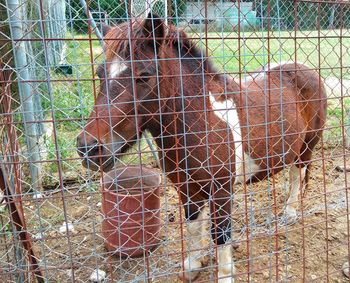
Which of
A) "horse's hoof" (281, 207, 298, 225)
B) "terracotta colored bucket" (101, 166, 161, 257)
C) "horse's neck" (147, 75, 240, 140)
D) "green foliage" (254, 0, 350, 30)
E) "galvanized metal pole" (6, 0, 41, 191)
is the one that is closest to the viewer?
"green foliage" (254, 0, 350, 30)

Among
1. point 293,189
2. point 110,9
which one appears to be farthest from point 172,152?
point 110,9

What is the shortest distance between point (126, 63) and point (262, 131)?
1.41 meters

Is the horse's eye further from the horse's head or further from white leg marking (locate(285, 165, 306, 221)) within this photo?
white leg marking (locate(285, 165, 306, 221))

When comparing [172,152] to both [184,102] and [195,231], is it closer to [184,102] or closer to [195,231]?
[184,102]

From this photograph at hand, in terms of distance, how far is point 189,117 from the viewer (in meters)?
2.68

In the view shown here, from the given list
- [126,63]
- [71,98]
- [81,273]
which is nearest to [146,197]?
[81,273]

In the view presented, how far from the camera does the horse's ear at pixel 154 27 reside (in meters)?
2.04

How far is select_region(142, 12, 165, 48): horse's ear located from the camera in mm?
2038

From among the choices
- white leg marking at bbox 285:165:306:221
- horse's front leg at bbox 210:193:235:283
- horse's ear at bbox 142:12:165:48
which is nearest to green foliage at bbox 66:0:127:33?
horse's ear at bbox 142:12:165:48

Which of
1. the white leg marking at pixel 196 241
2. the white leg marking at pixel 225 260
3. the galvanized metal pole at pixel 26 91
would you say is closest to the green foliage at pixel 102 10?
the galvanized metal pole at pixel 26 91

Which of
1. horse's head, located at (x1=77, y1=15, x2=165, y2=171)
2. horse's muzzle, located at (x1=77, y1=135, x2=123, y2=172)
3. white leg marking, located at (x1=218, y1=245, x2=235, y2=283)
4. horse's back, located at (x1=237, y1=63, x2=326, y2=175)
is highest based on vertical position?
horse's head, located at (x1=77, y1=15, x2=165, y2=171)

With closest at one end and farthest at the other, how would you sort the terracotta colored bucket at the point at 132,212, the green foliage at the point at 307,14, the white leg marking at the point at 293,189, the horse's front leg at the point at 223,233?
the green foliage at the point at 307,14
the horse's front leg at the point at 223,233
the terracotta colored bucket at the point at 132,212
the white leg marking at the point at 293,189

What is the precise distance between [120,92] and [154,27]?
0.41 metres

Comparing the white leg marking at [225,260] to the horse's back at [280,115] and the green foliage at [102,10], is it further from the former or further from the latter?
the green foliage at [102,10]
